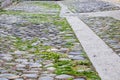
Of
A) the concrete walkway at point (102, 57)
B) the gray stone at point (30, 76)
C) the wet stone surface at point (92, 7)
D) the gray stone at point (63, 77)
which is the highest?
the gray stone at point (30, 76)

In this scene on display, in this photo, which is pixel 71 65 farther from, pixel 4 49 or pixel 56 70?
pixel 4 49

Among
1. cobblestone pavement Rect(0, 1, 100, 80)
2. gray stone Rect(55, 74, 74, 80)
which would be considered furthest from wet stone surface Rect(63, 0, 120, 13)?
Result: gray stone Rect(55, 74, 74, 80)

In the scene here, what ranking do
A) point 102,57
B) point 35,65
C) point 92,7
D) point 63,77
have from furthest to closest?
point 92,7, point 102,57, point 35,65, point 63,77

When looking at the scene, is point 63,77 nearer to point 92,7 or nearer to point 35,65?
point 35,65

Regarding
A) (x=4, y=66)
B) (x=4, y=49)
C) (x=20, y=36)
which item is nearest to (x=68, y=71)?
(x=4, y=66)

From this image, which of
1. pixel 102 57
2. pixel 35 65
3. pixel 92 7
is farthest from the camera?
pixel 92 7

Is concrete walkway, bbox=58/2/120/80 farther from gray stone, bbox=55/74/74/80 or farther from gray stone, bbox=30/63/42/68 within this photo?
gray stone, bbox=30/63/42/68

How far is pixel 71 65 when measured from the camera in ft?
19.0

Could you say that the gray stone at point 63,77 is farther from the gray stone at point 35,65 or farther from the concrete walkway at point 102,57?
the gray stone at point 35,65

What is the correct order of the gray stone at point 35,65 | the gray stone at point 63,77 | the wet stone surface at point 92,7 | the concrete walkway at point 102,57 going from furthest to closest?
the wet stone surface at point 92,7, the gray stone at point 35,65, the concrete walkway at point 102,57, the gray stone at point 63,77

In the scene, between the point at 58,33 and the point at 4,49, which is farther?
the point at 58,33

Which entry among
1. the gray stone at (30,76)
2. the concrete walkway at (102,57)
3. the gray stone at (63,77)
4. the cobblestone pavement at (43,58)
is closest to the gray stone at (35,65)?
the cobblestone pavement at (43,58)

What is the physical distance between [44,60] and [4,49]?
136cm

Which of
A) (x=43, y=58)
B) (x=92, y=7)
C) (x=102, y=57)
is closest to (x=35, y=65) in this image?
(x=43, y=58)
